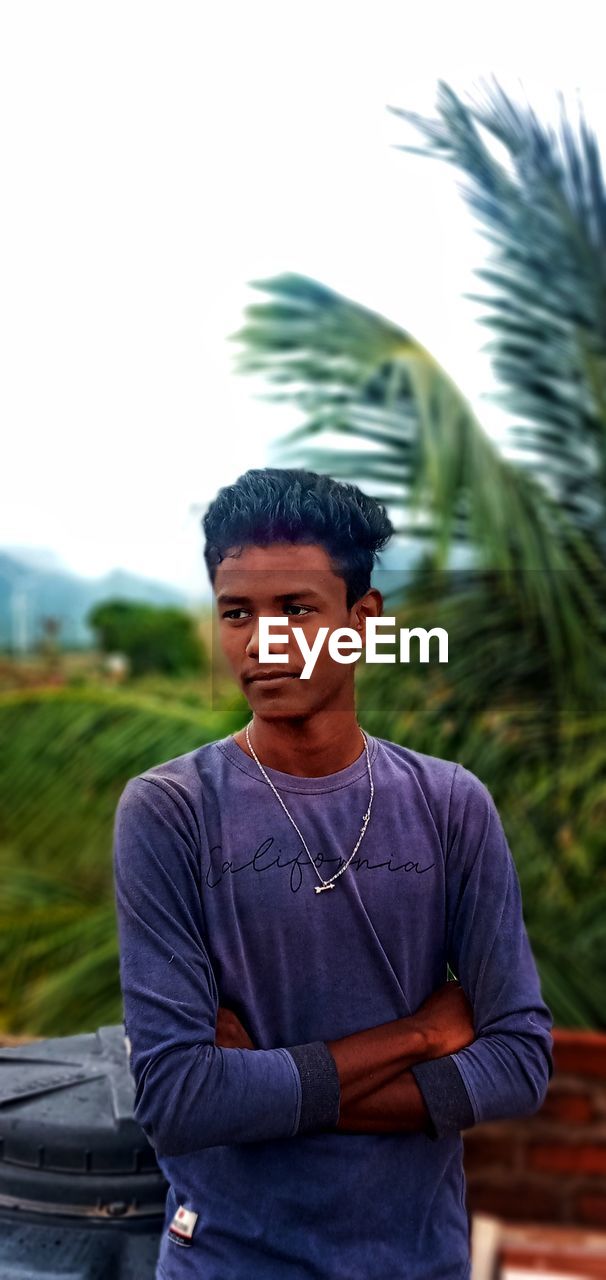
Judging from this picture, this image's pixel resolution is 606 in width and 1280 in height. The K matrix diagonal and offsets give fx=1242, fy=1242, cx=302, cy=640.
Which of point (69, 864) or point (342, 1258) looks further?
point (69, 864)

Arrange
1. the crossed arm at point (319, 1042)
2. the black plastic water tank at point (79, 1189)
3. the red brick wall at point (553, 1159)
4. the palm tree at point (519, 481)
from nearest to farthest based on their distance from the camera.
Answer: the crossed arm at point (319, 1042) < the black plastic water tank at point (79, 1189) < the red brick wall at point (553, 1159) < the palm tree at point (519, 481)

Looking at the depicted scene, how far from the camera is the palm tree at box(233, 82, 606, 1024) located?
297 centimetres

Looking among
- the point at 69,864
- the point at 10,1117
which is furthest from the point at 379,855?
the point at 69,864

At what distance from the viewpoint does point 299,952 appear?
1005 mm

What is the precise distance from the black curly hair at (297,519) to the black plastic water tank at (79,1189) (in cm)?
61

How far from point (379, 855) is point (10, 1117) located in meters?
0.51

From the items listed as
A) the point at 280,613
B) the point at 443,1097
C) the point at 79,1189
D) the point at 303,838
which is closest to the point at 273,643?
the point at 280,613

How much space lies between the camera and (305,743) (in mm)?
1037

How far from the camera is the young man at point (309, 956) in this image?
0.97 m

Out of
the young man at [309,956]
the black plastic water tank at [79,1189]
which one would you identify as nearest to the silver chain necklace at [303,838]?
the young man at [309,956]

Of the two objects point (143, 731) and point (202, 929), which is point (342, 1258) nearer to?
point (202, 929)

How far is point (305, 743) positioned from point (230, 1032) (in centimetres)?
24

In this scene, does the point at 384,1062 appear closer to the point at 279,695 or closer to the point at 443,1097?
the point at 443,1097

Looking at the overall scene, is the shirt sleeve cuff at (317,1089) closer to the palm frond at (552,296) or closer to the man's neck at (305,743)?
the man's neck at (305,743)
